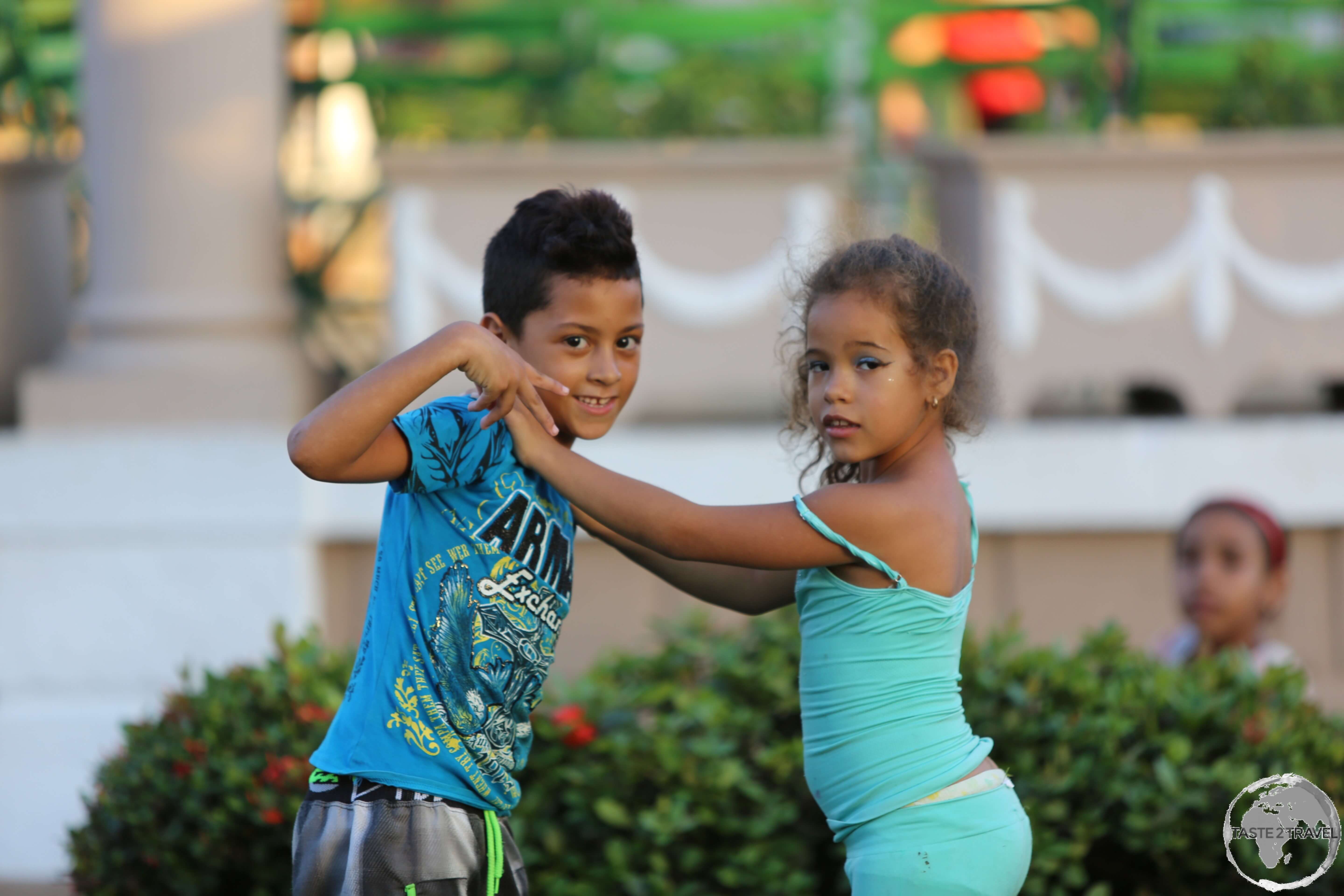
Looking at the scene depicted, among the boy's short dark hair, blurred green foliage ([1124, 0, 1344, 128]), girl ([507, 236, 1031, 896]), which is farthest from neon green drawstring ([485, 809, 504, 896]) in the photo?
blurred green foliage ([1124, 0, 1344, 128])

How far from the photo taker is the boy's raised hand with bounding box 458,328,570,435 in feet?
6.34

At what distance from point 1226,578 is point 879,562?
242 cm

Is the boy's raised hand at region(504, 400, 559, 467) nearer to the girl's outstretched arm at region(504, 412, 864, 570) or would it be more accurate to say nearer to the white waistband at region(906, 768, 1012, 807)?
the girl's outstretched arm at region(504, 412, 864, 570)

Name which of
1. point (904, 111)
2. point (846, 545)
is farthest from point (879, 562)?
point (904, 111)

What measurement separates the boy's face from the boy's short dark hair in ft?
0.04

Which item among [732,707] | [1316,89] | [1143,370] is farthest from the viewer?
[1316,89]

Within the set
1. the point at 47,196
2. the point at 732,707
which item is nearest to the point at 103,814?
the point at 732,707

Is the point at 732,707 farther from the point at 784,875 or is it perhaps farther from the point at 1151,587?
the point at 1151,587

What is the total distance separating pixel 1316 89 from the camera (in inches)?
216

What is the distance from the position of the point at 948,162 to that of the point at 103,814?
12.4ft

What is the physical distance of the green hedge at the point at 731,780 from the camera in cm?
317

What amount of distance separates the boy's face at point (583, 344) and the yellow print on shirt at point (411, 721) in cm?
46

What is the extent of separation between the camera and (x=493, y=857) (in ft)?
6.80

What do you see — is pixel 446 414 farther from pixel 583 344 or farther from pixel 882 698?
pixel 882 698
